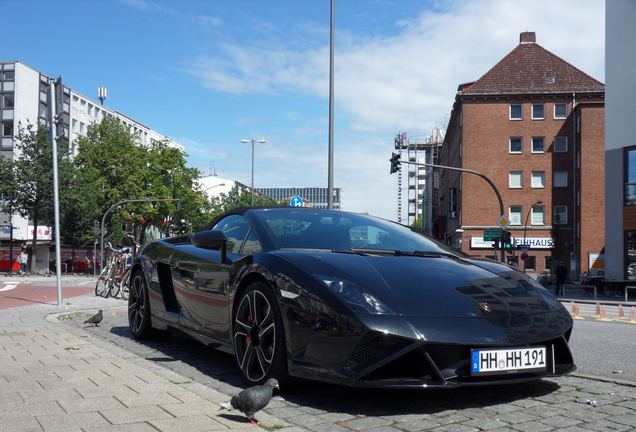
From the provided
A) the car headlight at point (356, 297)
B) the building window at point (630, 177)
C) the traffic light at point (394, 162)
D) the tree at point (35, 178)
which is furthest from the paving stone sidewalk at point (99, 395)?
the tree at point (35, 178)

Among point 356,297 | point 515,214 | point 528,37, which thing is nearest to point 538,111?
point 515,214

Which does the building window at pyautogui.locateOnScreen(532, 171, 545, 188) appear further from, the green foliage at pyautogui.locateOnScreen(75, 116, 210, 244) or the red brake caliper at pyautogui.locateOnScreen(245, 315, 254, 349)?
the red brake caliper at pyautogui.locateOnScreen(245, 315, 254, 349)

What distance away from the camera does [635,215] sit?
91.4 ft

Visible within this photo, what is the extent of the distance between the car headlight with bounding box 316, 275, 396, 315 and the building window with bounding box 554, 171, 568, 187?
48.0 metres

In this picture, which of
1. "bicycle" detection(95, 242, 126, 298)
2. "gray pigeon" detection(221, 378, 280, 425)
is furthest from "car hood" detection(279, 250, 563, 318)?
"bicycle" detection(95, 242, 126, 298)

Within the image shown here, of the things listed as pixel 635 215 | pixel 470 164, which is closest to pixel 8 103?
pixel 470 164

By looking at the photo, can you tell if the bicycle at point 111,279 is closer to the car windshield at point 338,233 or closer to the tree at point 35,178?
the car windshield at point 338,233

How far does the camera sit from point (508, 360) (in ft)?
11.6

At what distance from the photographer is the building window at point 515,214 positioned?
4791 cm

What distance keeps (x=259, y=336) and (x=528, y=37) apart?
55.1 meters

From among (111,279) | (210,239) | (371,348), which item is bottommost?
(111,279)

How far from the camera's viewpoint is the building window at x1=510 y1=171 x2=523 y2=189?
48250mm

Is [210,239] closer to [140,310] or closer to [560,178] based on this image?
[140,310]

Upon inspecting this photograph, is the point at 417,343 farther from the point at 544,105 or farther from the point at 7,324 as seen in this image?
the point at 544,105
